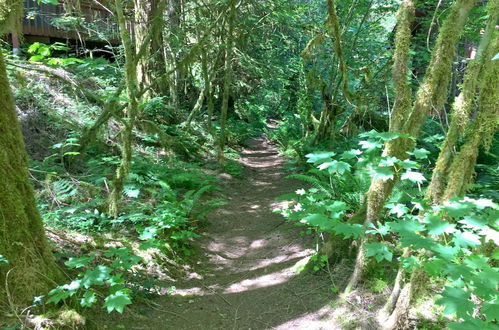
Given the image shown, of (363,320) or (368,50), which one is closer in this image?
(363,320)

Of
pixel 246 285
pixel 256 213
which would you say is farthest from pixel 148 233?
pixel 256 213

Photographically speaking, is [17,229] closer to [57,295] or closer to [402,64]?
[57,295]

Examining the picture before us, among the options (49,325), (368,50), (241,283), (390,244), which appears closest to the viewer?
(49,325)

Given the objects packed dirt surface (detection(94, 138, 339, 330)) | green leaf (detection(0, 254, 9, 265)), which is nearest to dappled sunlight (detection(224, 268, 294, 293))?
packed dirt surface (detection(94, 138, 339, 330))

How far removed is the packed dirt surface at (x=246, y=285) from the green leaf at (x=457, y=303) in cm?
178

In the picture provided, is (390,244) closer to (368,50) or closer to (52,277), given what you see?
(52,277)

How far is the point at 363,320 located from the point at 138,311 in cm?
220

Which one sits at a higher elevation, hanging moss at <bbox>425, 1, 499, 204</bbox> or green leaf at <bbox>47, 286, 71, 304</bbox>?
hanging moss at <bbox>425, 1, 499, 204</bbox>

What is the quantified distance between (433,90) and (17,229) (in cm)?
358

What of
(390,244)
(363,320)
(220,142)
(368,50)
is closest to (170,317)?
(363,320)

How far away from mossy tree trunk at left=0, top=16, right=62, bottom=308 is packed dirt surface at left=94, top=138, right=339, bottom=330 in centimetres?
85

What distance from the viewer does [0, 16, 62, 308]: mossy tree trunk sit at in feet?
9.23

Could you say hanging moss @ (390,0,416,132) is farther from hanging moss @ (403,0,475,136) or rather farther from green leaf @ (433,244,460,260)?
green leaf @ (433,244,460,260)

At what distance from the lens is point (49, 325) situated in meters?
2.73
